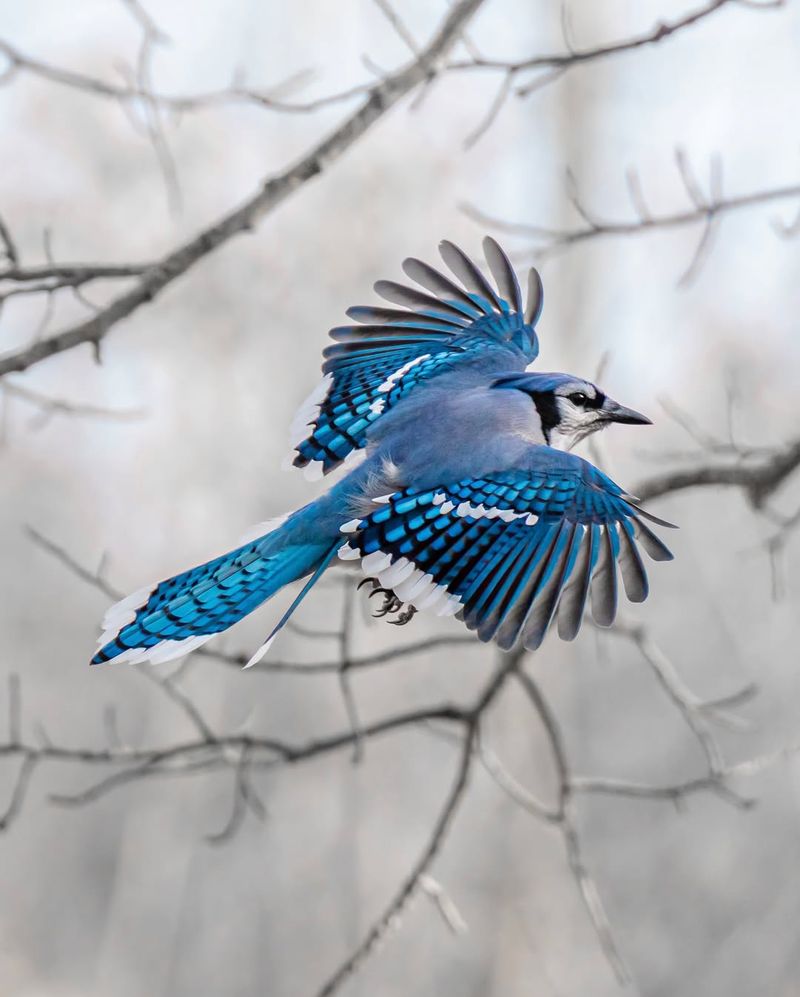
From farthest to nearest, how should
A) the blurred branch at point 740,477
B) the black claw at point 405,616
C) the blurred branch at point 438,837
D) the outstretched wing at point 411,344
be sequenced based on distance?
the blurred branch at point 740,477 < the outstretched wing at point 411,344 < the blurred branch at point 438,837 < the black claw at point 405,616

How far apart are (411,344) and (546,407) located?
54 cm

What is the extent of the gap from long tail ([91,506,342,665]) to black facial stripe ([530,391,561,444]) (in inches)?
14.2

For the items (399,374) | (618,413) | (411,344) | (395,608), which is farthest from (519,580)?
(411,344)

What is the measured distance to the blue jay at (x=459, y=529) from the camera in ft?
5.89

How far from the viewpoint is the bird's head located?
2023 millimetres

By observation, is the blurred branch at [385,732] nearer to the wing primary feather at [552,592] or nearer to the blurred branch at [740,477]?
the blurred branch at [740,477]

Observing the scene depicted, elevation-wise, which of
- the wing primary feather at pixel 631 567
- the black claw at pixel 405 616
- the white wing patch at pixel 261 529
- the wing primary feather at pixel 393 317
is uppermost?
the wing primary feather at pixel 393 317

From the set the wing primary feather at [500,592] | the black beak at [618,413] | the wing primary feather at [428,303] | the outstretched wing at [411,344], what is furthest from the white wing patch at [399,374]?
the wing primary feather at [500,592]

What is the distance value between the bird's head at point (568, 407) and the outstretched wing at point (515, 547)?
9cm

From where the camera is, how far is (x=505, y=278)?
246 cm

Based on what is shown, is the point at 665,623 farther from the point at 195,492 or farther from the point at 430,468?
the point at 430,468

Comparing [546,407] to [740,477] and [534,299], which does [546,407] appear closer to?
[534,299]

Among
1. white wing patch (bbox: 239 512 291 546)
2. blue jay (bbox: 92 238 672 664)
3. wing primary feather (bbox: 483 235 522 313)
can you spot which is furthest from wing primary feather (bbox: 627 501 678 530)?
wing primary feather (bbox: 483 235 522 313)

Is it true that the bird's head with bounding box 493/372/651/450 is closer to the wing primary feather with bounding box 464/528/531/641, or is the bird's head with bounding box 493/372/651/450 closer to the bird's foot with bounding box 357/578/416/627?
the wing primary feather with bounding box 464/528/531/641
